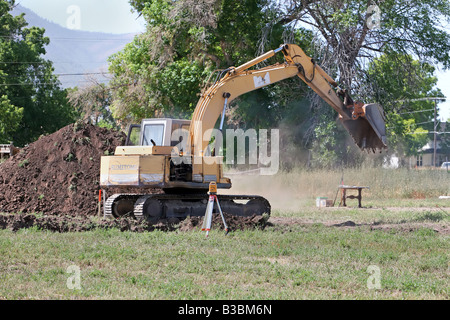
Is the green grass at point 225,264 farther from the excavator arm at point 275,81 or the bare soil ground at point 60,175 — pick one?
the bare soil ground at point 60,175

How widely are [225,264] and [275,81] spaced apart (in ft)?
27.9

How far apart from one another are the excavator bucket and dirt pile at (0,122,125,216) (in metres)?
8.02

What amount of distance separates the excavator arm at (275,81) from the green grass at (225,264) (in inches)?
131

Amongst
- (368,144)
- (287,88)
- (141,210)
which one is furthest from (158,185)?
(287,88)

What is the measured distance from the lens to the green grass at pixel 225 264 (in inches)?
311

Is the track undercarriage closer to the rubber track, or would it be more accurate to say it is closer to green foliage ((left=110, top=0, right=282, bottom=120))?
the rubber track

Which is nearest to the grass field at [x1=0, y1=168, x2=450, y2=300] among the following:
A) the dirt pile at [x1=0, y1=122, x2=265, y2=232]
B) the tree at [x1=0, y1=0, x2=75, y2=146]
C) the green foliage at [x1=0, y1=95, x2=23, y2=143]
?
the dirt pile at [x1=0, y1=122, x2=265, y2=232]

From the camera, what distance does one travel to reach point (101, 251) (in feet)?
35.5

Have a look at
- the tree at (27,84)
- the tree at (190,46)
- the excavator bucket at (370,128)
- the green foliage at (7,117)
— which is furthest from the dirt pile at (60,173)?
the tree at (27,84)

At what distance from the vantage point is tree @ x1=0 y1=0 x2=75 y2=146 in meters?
45.0

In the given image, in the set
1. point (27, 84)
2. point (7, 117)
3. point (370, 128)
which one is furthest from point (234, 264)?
point (27, 84)

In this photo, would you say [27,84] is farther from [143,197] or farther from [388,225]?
[388,225]

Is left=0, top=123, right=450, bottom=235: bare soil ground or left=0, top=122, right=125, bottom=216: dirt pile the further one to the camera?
left=0, top=122, right=125, bottom=216: dirt pile

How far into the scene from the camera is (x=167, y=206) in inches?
627
